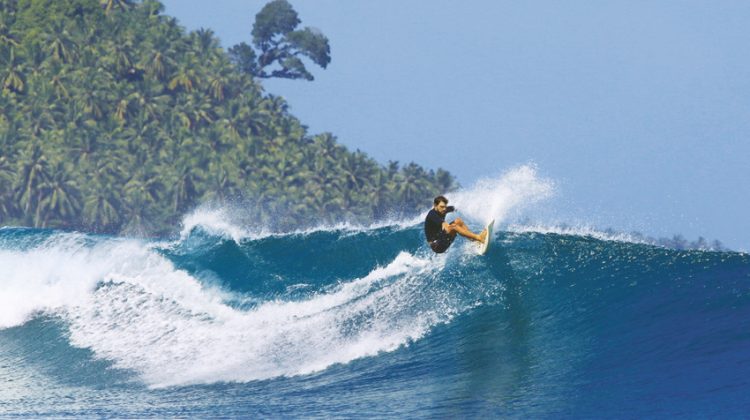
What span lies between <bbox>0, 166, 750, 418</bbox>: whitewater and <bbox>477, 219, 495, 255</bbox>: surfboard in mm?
142

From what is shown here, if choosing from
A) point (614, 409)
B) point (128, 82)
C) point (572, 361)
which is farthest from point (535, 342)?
point (128, 82)

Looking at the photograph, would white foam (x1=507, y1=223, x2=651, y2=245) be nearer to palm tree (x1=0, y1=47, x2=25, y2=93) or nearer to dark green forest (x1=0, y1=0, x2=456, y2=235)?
dark green forest (x1=0, y1=0, x2=456, y2=235)

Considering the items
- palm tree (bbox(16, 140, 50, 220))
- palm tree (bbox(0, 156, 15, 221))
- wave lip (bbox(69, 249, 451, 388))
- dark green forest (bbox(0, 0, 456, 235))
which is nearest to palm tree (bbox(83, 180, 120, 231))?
dark green forest (bbox(0, 0, 456, 235))

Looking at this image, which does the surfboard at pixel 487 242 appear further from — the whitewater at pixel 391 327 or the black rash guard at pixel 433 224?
the black rash guard at pixel 433 224

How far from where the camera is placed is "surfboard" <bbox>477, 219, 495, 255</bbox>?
19.2m

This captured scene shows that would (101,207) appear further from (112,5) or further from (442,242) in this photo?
(442,242)

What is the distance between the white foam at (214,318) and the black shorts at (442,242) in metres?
0.63

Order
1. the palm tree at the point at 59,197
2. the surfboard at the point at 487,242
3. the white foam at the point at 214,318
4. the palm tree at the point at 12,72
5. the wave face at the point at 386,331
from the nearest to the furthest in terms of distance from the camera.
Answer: the wave face at the point at 386,331, the white foam at the point at 214,318, the surfboard at the point at 487,242, the palm tree at the point at 59,197, the palm tree at the point at 12,72

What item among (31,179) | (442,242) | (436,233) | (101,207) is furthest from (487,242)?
(101,207)

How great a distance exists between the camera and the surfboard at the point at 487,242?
756 inches

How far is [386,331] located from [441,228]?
1661 mm

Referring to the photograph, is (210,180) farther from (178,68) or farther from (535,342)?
(535,342)

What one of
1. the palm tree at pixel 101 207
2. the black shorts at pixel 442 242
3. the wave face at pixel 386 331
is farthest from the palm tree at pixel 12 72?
the black shorts at pixel 442 242

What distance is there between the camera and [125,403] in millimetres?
16859
